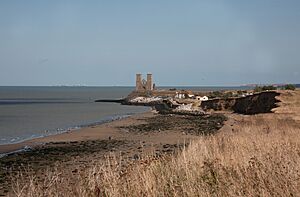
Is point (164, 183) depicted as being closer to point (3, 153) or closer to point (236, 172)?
point (236, 172)

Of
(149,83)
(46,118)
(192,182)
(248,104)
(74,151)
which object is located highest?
(192,182)

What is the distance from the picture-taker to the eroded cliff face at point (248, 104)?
4928 centimetres

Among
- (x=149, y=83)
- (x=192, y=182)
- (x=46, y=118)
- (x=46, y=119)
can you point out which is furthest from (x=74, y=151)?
(x=149, y=83)

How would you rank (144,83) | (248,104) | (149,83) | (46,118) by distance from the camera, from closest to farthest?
(248,104)
(46,118)
(149,83)
(144,83)

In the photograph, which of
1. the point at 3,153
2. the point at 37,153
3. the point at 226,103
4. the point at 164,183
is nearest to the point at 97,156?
the point at 37,153

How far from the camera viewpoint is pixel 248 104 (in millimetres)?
55000

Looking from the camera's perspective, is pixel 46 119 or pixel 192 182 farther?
pixel 46 119

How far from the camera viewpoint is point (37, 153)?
23688 mm

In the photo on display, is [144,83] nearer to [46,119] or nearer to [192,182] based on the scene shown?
[46,119]

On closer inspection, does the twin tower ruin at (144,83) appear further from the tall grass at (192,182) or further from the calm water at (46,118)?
the tall grass at (192,182)

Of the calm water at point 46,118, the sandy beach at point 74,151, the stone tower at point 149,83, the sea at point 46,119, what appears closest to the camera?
the sandy beach at point 74,151

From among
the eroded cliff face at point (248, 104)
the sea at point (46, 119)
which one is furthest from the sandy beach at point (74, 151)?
the eroded cliff face at point (248, 104)

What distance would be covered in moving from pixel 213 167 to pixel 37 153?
56.8 feet

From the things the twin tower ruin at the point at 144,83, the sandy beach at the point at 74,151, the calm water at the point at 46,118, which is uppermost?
the twin tower ruin at the point at 144,83
